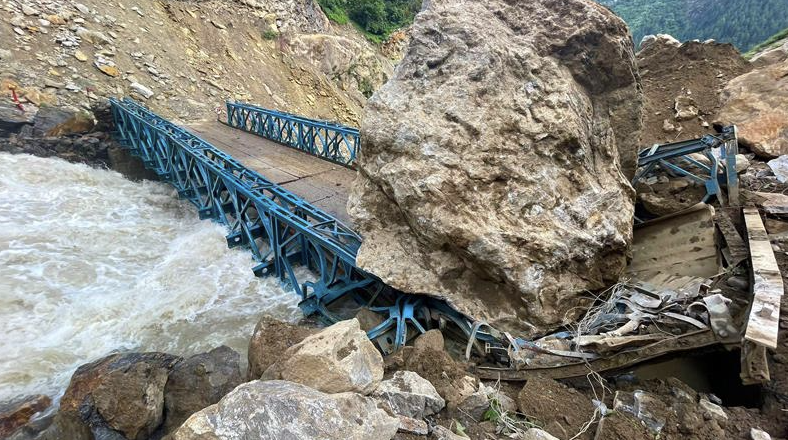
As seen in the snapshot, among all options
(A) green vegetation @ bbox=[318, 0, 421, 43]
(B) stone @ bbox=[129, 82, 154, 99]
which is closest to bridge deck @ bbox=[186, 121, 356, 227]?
(B) stone @ bbox=[129, 82, 154, 99]

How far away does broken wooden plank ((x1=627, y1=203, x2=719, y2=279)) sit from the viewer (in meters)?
4.75

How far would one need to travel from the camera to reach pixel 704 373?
3.79 metres

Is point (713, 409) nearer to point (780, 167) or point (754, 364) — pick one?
point (754, 364)

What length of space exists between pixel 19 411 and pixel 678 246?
8619mm

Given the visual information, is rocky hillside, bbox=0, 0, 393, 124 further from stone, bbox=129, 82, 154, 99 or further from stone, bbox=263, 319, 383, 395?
stone, bbox=263, 319, 383, 395

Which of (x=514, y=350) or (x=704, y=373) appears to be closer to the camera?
(x=704, y=373)

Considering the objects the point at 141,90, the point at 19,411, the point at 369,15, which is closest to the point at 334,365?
the point at 19,411

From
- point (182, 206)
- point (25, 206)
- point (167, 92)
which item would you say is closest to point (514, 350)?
point (182, 206)

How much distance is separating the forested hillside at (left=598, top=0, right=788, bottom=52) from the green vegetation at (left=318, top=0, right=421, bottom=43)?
18.5 m

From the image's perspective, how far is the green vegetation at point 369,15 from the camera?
24.4 m

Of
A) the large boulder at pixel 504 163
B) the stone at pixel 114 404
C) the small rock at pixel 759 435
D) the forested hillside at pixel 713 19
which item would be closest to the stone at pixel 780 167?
the large boulder at pixel 504 163

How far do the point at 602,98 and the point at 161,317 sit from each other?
25.0ft

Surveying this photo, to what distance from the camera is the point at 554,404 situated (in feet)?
11.6

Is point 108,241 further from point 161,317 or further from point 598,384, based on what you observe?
point 598,384
